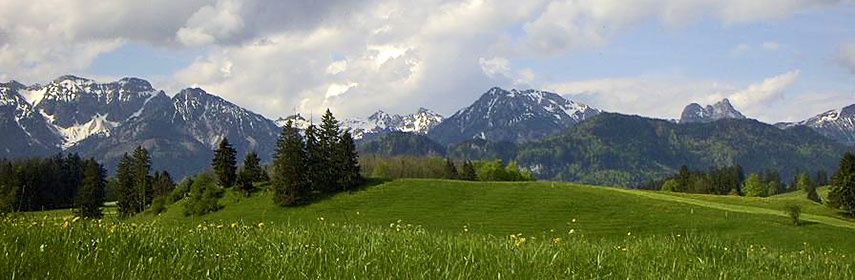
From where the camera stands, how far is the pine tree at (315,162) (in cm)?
10825

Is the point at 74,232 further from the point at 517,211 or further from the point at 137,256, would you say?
the point at 517,211

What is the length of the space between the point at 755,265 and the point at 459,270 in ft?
16.9

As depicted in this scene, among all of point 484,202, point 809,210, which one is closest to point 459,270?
point 484,202

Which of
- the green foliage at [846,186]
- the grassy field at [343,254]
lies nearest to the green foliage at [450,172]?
the green foliage at [846,186]

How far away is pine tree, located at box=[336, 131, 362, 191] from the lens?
365 feet

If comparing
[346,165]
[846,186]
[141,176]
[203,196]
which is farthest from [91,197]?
[846,186]

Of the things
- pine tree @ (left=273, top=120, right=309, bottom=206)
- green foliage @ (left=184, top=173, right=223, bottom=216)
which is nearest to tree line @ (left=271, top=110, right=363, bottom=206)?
pine tree @ (left=273, top=120, right=309, bottom=206)

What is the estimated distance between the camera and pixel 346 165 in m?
112

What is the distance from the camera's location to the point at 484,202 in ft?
332

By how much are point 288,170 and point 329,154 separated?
8838mm

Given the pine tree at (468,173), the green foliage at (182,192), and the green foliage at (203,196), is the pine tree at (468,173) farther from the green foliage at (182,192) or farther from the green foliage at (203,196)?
the green foliage at (182,192)

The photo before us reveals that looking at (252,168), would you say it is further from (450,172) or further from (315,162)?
(450,172)

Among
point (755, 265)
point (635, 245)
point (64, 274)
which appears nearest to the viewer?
point (64, 274)

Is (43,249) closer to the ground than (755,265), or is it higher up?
higher up
